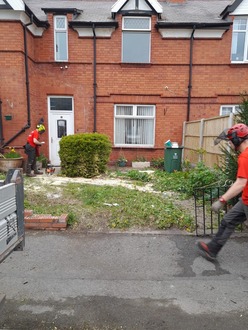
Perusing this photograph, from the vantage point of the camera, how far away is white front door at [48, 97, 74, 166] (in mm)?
10324

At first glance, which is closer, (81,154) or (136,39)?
(81,154)

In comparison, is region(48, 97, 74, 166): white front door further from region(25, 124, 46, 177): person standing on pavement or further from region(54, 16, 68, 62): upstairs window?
region(25, 124, 46, 177): person standing on pavement

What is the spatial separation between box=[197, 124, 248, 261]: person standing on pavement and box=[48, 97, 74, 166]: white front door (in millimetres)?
8292

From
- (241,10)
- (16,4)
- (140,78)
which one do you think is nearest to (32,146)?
(16,4)

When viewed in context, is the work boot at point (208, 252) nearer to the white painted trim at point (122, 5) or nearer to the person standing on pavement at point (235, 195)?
the person standing on pavement at point (235, 195)

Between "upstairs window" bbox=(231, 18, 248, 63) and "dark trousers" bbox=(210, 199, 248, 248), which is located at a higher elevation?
"upstairs window" bbox=(231, 18, 248, 63)

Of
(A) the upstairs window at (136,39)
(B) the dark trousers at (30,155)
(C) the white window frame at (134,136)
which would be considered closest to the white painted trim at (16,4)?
(A) the upstairs window at (136,39)

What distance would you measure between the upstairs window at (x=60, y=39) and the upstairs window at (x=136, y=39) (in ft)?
7.87

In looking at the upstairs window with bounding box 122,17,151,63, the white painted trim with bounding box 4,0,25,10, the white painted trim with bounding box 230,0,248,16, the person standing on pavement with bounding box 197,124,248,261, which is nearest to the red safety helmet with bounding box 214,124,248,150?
the person standing on pavement with bounding box 197,124,248,261

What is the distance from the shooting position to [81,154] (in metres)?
7.77

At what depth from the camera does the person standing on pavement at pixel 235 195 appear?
104 inches

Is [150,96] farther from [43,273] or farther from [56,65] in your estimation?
[43,273]

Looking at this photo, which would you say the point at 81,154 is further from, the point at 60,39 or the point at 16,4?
the point at 16,4

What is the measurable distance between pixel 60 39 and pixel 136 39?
315cm
